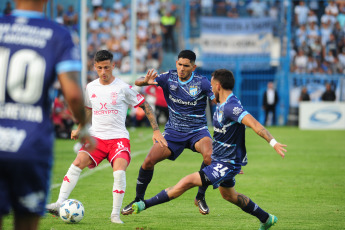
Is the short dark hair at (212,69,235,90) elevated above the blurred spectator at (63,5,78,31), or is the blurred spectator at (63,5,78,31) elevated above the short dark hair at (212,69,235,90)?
the blurred spectator at (63,5,78,31)

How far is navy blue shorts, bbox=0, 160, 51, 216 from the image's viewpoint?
3.75 meters

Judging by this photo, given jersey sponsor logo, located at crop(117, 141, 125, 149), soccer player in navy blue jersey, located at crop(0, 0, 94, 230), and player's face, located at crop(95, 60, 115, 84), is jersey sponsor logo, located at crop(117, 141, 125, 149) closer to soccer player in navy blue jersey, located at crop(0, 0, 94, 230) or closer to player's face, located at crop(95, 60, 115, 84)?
player's face, located at crop(95, 60, 115, 84)

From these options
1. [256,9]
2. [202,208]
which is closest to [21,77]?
[202,208]

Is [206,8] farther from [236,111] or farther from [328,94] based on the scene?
[236,111]

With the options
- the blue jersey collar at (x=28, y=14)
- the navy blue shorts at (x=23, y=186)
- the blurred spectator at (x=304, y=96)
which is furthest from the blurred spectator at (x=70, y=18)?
the navy blue shorts at (x=23, y=186)

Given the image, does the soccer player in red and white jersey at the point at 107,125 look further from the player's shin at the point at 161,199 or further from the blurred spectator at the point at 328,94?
the blurred spectator at the point at 328,94

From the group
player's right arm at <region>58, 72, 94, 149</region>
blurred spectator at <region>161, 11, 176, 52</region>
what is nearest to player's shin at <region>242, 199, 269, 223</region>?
player's right arm at <region>58, 72, 94, 149</region>

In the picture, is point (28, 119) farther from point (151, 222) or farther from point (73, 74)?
point (151, 222)

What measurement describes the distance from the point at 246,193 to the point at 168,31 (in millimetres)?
21176

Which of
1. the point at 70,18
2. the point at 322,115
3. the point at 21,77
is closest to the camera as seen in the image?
the point at 21,77

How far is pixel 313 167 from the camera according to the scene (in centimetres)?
1467

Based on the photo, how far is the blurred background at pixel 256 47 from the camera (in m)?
29.5

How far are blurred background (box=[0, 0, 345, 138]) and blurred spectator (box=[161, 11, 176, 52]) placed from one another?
5 centimetres

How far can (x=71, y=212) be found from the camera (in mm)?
7594
